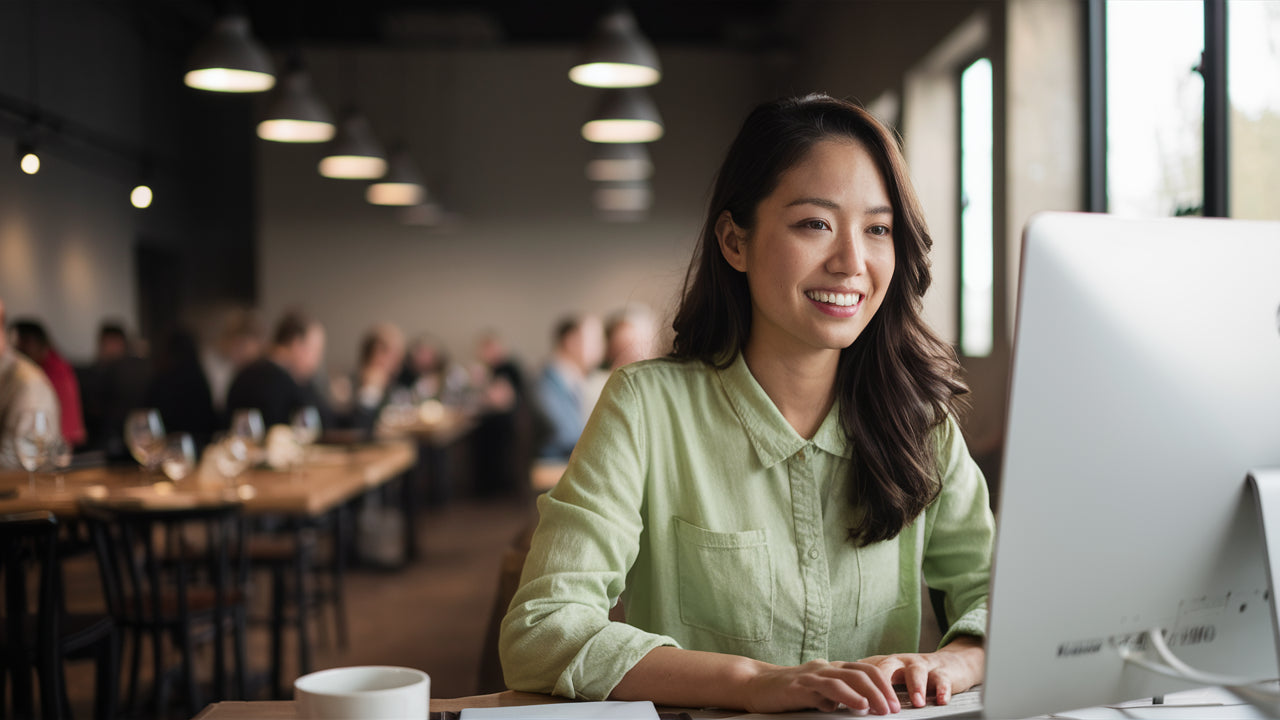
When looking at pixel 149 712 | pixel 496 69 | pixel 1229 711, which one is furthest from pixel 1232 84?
pixel 496 69

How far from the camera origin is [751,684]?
103 centimetres

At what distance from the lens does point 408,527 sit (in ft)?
21.9

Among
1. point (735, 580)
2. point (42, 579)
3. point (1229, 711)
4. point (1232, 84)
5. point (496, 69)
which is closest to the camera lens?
point (1229, 711)

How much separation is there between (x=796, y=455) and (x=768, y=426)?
0.17ft

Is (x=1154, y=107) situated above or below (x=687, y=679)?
above

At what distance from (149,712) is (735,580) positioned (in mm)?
3185

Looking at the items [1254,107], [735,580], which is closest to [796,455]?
[735,580]

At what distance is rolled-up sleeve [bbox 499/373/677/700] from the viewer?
109cm

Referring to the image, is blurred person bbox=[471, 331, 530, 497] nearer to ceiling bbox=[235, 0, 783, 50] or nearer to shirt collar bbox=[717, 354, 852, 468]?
ceiling bbox=[235, 0, 783, 50]

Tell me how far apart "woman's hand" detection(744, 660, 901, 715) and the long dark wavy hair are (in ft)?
1.03

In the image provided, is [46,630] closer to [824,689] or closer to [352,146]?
[824,689]

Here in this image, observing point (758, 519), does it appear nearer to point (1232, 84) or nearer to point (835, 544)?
point (835, 544)

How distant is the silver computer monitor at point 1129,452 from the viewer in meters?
0.80

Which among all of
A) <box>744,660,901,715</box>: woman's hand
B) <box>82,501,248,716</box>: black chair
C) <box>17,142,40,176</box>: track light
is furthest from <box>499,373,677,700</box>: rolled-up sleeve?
<box>17,142,40,176</box>: track light
